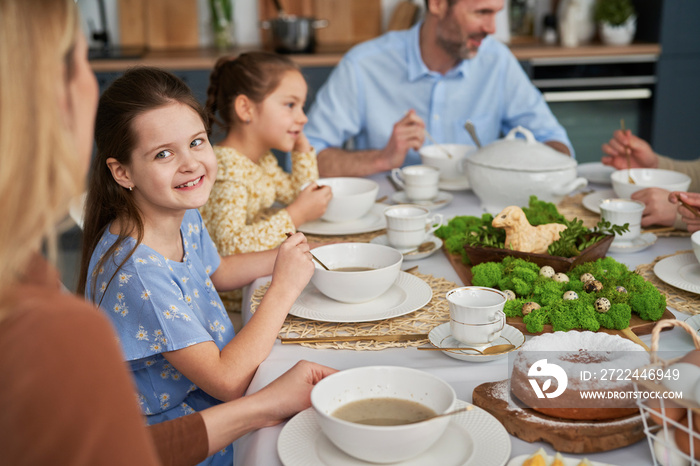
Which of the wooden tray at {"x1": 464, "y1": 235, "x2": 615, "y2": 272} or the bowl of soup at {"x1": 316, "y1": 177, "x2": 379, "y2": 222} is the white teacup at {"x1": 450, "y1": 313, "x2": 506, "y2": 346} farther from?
the bowl of soup at {"x1": 316, "y1": 177, "x2": 379, "y2": 222}

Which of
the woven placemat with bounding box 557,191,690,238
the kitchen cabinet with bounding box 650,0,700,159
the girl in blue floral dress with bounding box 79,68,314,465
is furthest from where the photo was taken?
the kitchen cabinet with bounding box 650,0,700,159

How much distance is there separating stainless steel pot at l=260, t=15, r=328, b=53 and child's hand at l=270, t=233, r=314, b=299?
262 cm

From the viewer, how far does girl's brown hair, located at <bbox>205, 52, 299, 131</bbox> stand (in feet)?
6.31

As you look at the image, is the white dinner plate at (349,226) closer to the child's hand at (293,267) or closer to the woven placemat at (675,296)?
the child's hand at (293,267)

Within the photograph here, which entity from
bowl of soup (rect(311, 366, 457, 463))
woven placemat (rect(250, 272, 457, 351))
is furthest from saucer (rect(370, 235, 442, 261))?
bowl of soup (rect(311, 366, 457, 463))

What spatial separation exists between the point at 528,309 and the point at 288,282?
40 cm

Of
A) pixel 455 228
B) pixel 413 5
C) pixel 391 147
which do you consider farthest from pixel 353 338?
pixel 413 5

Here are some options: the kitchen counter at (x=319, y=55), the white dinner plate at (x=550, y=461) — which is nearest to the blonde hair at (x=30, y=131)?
the white dinner plate at (x=550, y=461)

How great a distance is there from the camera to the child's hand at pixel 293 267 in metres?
1.17

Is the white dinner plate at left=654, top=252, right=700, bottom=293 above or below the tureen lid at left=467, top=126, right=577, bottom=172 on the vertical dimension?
below

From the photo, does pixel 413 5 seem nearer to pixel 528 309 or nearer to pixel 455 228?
pixel 455 228

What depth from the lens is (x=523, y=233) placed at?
131 centimetres

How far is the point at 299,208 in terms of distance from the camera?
66.1 inches

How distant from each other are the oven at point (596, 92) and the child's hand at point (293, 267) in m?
2.88
